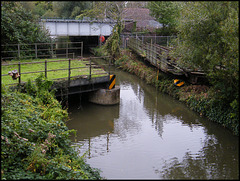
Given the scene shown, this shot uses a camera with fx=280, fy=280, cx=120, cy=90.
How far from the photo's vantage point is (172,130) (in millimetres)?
10625

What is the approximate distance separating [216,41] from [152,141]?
4062 mm

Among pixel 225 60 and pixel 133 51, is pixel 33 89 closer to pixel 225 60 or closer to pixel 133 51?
pixel 225 60

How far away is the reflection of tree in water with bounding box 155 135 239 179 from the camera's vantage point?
7.12 metres

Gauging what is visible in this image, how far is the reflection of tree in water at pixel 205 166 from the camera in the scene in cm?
712

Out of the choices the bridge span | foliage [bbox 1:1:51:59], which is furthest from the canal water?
the bridge span

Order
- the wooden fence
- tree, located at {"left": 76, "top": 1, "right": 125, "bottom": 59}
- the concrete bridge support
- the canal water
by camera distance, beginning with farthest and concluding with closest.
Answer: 1. tree, located at {"left": 76, "top": 1, "right": 125, "bottom": 59}
2. the wooden fence
3. the concrete bridge support
4. the canal water

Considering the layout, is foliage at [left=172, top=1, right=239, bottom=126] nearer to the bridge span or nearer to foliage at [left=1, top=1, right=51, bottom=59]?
foliage at [left=1, top=1, right=51, bottom=59]

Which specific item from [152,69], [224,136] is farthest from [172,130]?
[152,69]

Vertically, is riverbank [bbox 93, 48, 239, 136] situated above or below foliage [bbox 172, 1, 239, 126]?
below

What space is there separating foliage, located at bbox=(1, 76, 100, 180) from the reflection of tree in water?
2.04 m

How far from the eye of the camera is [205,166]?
25.7 feet

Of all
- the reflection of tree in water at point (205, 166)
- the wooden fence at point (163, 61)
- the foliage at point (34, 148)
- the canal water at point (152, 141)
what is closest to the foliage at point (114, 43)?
the wooden fence at point (163, 61)

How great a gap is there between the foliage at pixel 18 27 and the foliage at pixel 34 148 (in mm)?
9446

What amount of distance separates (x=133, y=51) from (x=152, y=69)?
5.27 metres
